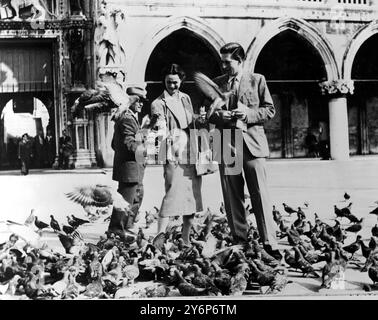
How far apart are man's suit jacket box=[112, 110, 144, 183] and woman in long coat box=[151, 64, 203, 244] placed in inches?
10.7

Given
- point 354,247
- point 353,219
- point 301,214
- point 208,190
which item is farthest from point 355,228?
point 208,190

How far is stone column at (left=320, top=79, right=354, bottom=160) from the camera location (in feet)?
22.2

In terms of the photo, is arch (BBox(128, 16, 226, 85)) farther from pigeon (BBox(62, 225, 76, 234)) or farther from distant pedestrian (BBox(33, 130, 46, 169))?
pigeon (BBox(62, 225, 76, 234))

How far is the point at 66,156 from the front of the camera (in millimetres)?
6527

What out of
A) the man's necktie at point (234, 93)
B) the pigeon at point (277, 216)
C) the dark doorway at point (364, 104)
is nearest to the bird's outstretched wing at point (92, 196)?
the man's necktie at point (234, 93)

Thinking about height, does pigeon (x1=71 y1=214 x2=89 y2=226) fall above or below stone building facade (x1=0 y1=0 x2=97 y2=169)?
below

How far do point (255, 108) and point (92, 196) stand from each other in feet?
6.51

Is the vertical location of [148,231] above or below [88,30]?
below

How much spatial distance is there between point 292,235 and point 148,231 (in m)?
1.51

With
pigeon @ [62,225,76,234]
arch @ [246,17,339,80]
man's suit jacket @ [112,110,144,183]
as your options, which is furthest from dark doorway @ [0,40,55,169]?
arch @ [246,17,339,80]

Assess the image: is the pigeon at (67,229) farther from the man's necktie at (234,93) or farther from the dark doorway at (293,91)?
the dark doorway at (293,91)

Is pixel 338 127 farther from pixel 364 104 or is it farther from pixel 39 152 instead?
pixel 39 152

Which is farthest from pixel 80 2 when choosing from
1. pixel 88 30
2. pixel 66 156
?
pixel 66 156
